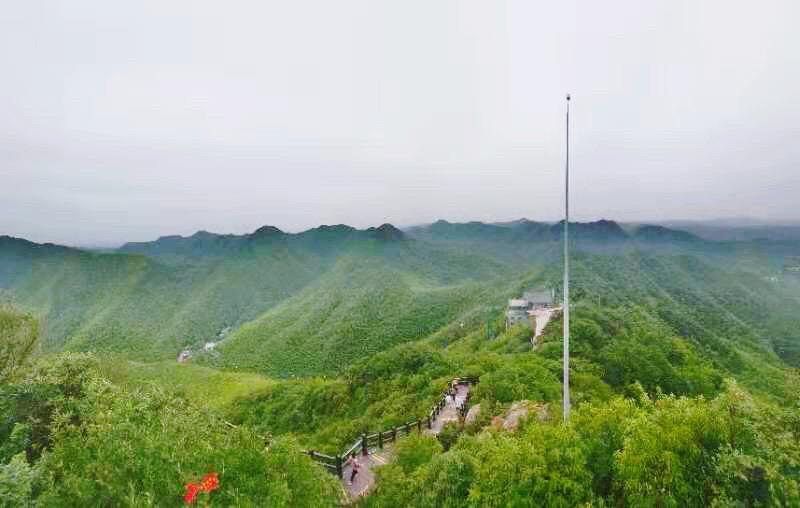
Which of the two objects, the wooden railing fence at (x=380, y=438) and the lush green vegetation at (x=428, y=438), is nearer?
the lush green vegetation at (x=428, y=438)

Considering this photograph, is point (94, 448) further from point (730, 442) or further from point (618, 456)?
point (730, 442)

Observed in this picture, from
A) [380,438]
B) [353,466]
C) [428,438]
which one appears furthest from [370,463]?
[428,438]

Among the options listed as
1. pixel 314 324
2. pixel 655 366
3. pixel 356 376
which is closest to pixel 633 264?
pixel 314 324

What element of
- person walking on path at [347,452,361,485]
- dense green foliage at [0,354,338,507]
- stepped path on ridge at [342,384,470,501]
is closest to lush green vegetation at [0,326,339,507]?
dense green foliage at [0,354,338,507]

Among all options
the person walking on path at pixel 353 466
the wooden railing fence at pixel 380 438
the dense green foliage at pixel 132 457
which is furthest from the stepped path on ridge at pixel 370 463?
the dense green foliage at pixel 132 457

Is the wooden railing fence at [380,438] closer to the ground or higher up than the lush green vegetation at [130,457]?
closer to the ground

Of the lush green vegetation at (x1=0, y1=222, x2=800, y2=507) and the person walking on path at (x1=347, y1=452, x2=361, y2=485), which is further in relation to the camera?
the person walking on path at (x1=347, y1=452, x2=361, y2=485)

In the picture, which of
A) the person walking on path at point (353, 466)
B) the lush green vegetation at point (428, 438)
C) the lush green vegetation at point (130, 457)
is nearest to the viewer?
the lush green vegetation at point (428, 438)

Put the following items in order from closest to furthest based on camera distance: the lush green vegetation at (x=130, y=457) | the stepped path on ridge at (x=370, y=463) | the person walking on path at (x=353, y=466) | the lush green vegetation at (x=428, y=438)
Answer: the lush green vegetation at (x=428, y=438), the lush green vegetation at (x=130, y=457), the stepped path on ridge at (x=370, y=463), the person walking on path at (x=353, y=466)

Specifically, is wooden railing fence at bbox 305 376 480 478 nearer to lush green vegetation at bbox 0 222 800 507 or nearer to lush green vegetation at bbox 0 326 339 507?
lush green vegetation at bbox 0 222 800 507

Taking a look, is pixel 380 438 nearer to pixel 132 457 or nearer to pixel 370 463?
pixel 370 463

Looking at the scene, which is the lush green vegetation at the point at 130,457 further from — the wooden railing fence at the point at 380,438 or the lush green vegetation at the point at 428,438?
the wooden railing fence at the point at 380,438
